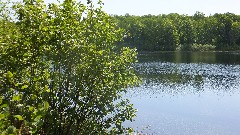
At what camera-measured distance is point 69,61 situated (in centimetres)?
1301

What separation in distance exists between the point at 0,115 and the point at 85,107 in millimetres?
9590

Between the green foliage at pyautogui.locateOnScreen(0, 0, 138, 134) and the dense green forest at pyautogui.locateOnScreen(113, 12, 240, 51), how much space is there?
15364 centimetres

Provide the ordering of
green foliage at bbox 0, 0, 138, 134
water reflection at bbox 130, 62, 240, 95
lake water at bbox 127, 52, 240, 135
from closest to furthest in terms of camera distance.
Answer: green foliage at bbox 0, 0, 138, 134
lake water at bbox 127, 52, 240, 135
water reflection at bbox 130, 62, 240, 95

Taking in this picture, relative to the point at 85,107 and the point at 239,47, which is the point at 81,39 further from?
the point at 239,47

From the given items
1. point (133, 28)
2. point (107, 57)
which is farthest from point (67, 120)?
point (133, 28)

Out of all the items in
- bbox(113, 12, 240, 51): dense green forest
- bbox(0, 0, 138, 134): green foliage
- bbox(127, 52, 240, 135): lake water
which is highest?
bbox(113, 12, 240, 51): dense green forest

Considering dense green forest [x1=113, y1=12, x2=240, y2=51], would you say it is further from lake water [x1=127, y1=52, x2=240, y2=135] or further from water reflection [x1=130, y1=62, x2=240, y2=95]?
lake water [x1=127, y1=52, x2=240, y2=135]

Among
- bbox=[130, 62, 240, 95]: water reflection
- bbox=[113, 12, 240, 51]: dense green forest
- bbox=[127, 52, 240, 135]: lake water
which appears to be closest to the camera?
bbox=[127, 52, 240, 135]: lake water

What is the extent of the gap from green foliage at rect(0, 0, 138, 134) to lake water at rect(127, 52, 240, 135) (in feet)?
80.8

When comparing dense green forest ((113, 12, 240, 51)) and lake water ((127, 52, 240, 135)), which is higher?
dense green forest ((113, 12, 240, 51))

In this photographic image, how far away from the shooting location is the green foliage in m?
12.7

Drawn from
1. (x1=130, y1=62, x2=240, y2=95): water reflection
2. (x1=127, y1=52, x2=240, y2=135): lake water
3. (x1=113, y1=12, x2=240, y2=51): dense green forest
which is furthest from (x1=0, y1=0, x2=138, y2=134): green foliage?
(x1=113, y1=12, x2=240, y2=51): dense green forest

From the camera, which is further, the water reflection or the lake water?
the water reflection

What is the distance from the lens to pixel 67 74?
13.2m
